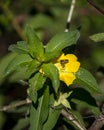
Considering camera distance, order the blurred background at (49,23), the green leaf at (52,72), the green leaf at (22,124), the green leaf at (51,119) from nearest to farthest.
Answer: the green leaf at (52,72) → the green leaf at (51,119) → the green leaf at (22,124) → the blurred background at (49,23)

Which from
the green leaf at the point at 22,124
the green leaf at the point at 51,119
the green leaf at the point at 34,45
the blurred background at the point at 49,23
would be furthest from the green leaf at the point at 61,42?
the blurred background at the point at 49,23

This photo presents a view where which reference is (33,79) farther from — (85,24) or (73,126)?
(85,24)

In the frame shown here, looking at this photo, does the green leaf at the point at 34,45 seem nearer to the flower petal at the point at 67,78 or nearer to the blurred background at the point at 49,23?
the flower petal at the point at 67,78

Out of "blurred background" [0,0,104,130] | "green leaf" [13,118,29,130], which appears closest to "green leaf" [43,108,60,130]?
"green leaf" [13,118,29,130]

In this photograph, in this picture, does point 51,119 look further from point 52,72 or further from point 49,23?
point 49,23

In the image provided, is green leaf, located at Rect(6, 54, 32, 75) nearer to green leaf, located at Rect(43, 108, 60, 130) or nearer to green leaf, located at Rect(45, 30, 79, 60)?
green leaf, located at Rect(45, 30, 79, 60)

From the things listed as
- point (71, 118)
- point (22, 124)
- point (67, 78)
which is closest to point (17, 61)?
point (67, 78)
